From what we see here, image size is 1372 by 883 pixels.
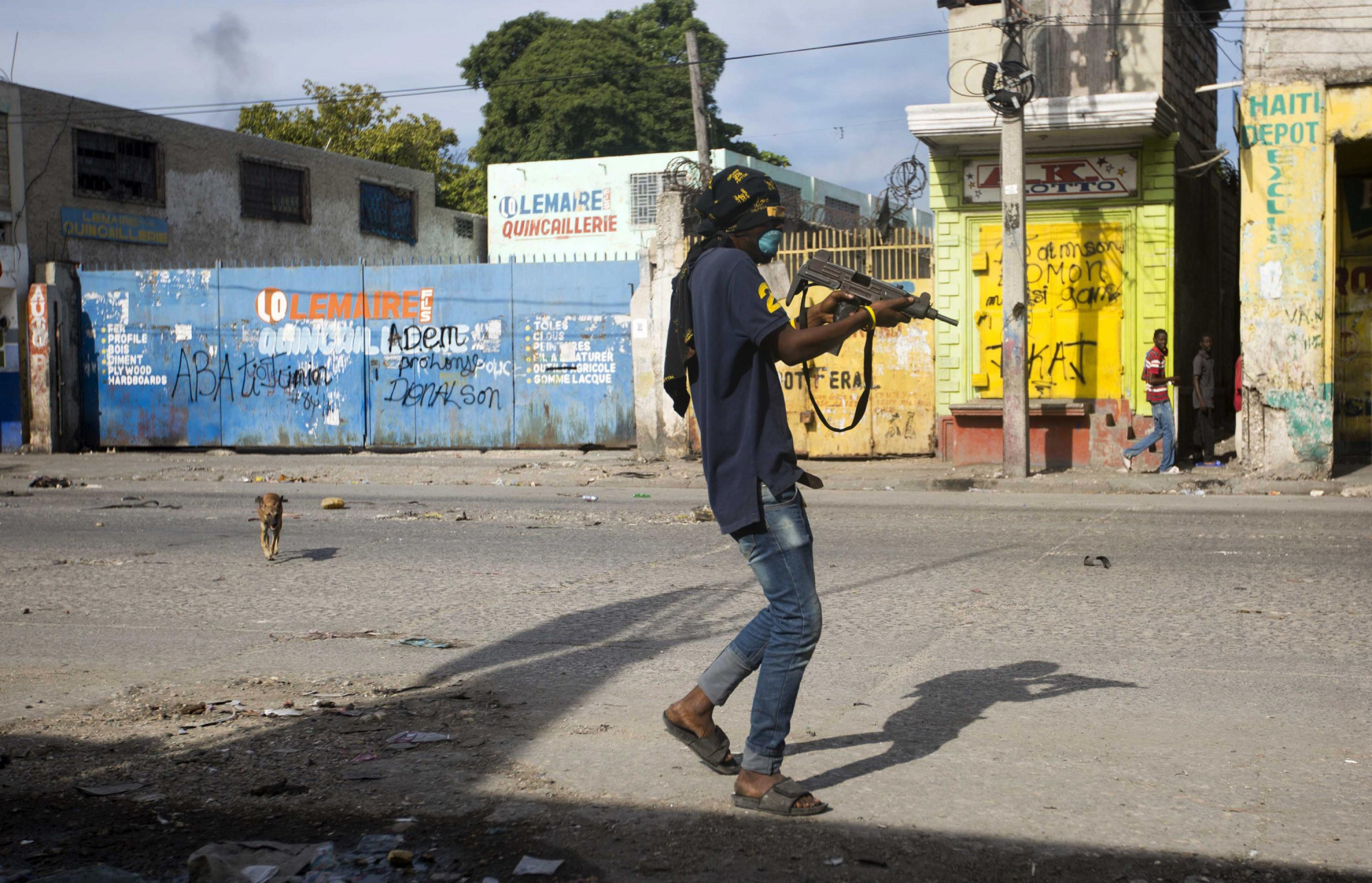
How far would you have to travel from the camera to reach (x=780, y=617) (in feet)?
12.3

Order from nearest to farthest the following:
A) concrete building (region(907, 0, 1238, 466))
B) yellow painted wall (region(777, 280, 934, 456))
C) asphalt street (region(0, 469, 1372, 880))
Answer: asphalt street (region(0, 469, 1372, 880)), concrete building (region(907, 0, 1238, 466)), yellow painted wall (region(777, 280, 934, 456))

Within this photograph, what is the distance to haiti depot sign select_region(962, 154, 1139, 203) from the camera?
15.2 meters

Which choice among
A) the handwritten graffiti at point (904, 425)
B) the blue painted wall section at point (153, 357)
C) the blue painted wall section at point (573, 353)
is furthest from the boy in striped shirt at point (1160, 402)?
the blue painted wall section at point (153, 357)

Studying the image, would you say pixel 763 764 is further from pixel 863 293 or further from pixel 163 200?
pixel 163 200

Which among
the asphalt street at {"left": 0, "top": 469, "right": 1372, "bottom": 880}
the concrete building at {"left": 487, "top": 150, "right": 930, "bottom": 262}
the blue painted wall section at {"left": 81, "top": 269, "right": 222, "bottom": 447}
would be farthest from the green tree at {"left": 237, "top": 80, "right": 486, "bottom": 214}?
the asphalt street at {"left": 0, "top": 469, "right": 1372, "bottom": 880}

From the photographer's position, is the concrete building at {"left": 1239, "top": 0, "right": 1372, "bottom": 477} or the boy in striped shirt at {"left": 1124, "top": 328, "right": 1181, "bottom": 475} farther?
the boy in striped shirt at {"left": 1124, "top": 328, "right": 1181, "bottom": 475}

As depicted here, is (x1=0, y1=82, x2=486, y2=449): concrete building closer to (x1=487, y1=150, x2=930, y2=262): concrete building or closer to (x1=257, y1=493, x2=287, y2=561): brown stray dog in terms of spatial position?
(x1=487, y1=150, x2=930, y2=262): concrete building

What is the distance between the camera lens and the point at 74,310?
2083cm

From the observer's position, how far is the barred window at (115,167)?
72.8ft

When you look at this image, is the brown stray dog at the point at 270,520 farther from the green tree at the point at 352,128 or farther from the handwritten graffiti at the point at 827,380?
the green tree at the point at 352,128

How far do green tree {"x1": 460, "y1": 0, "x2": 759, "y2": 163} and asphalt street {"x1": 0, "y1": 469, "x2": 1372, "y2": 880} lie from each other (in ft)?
128

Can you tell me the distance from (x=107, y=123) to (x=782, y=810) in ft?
74.9

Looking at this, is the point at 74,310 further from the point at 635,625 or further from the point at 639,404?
the point at 635,625

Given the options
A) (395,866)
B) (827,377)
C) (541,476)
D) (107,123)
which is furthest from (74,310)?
(395,866)
